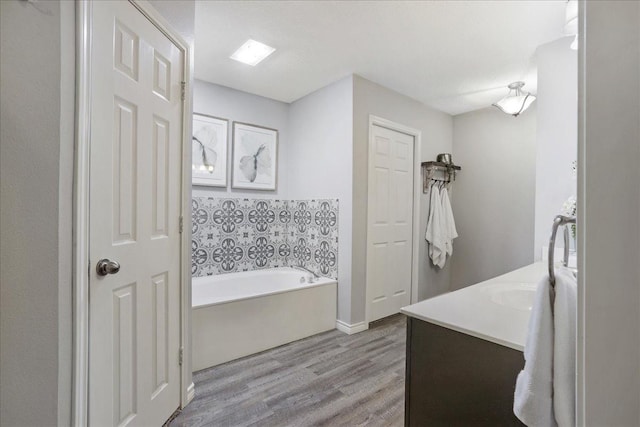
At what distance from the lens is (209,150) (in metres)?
2.98

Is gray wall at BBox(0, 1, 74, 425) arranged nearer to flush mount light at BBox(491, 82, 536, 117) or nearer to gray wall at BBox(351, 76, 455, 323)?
gray wall at BBox(351, 76, 455, 323)

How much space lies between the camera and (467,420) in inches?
38.8

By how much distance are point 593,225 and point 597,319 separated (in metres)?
0.12

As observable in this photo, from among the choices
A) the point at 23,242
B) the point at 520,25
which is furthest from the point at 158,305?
the point at 520,25

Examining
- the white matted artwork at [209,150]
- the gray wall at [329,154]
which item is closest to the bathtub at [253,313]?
the gray wall at [329,154]

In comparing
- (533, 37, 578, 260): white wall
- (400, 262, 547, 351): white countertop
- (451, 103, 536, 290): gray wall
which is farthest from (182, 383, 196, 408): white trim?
(451, 103, 536, 290): gray wall

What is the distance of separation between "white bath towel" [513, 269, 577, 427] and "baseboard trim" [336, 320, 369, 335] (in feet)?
7.03

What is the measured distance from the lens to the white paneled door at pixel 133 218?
112cm

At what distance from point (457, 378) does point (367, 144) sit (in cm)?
225

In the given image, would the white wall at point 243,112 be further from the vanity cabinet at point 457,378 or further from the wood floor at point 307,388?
the vanity cabinet at point 457,378

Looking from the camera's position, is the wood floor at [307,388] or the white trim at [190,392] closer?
the wood floor at [307,388]

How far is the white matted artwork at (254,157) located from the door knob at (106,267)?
2072 mm

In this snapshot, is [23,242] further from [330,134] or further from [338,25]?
[330,134]

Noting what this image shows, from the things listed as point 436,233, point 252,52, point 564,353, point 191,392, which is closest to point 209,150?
point 252,52
